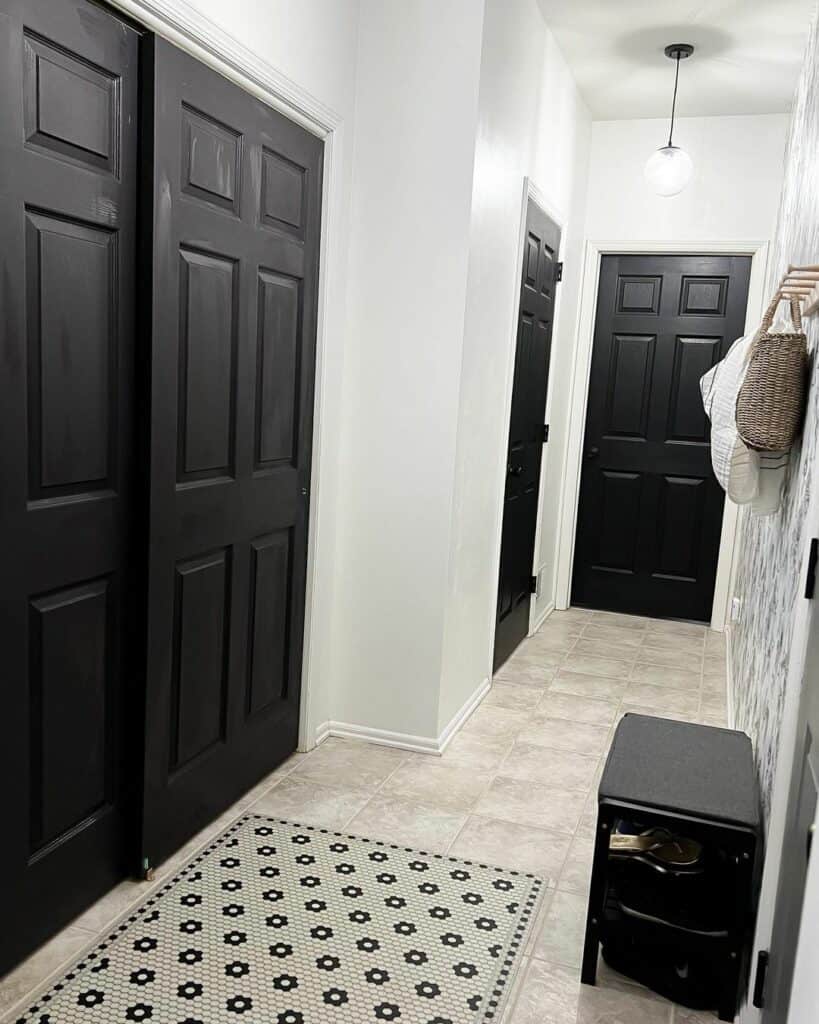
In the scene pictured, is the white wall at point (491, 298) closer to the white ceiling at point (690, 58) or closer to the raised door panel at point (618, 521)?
the white ceiling at point (690, 58)

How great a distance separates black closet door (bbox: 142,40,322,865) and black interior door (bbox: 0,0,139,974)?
0.30 ft

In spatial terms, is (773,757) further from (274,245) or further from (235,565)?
(274,245)

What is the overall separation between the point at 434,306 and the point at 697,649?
2.59 m

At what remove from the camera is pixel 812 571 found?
59.3 inches

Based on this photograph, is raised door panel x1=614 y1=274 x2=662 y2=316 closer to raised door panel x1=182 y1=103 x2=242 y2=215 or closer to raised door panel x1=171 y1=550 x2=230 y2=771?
raised door panel x1=182 y1=103 x2=242 y2=215

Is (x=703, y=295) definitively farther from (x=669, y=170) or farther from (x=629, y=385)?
(x=669, y=170)

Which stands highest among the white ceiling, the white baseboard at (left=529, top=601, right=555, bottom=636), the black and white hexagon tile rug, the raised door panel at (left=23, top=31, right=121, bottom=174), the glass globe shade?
the white ceiling

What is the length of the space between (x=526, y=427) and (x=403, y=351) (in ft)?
4.12

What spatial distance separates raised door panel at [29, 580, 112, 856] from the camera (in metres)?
1.87

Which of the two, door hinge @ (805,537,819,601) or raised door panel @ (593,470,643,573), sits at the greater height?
door hinge @ (805,537,819,601)

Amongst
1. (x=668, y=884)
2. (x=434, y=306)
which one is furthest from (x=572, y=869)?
(x=434, y=306)

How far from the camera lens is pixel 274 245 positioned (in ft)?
8.30

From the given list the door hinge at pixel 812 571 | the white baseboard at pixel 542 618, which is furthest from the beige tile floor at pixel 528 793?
the door hinge at pixel 812 571

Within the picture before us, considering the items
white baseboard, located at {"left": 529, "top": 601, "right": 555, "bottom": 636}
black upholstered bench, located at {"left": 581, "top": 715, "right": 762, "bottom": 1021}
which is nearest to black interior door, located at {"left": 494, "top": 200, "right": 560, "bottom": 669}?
white baseboard, located at {"left": 529, "top": 601, "right": 555, "bottom": 636}
